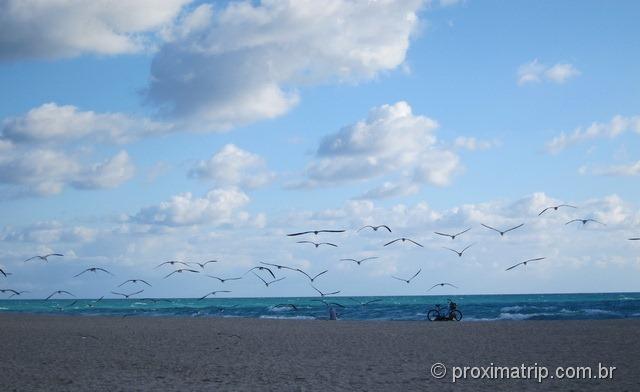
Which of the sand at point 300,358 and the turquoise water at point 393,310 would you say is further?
the turquoise water at point 393,310

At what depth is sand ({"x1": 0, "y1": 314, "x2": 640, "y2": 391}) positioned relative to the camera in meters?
13.1

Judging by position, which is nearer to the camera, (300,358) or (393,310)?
(300,358)

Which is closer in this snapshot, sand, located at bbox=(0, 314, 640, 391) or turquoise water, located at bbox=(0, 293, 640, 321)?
sand, located at bbox=(0, 314, 640, 391)

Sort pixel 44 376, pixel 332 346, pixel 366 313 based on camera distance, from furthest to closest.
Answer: pixel 366 313 < pixel 332 346 < pixel 44 376

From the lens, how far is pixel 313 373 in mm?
14648

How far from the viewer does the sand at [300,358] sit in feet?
43.1

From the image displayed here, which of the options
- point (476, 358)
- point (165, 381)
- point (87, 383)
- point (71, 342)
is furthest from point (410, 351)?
point (71, 342)

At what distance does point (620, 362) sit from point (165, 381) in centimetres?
1085

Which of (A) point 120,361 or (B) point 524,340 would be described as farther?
(B) point 524,340

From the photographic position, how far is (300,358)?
57.7 feet

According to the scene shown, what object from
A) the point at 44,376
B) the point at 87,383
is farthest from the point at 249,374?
the point at 44,376

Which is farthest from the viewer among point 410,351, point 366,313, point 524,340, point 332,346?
point 366,313

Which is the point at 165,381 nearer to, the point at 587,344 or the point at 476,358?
the point at 476,358

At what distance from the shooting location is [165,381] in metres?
13.7
